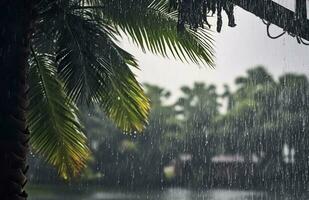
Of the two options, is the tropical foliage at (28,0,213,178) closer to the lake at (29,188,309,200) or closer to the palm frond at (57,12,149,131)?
the palm frond at (57,12,149,131)

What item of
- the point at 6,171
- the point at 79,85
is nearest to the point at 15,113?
the point at 6,171

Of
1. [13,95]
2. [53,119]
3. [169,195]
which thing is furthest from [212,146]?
[13,95]

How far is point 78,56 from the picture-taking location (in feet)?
18.8

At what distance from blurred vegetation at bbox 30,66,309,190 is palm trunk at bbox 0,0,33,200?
21.2m

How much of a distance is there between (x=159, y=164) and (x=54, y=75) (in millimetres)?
20988

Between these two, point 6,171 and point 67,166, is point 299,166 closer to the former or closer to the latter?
point 67,166

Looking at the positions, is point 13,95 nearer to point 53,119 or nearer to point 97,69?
point 97,69

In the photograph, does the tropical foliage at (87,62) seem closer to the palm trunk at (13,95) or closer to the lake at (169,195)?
the palm trunk at (13,95)

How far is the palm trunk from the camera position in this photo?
454cm

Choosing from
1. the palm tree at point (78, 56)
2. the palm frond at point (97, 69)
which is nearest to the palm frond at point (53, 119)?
the palm tree at point (78, 56)

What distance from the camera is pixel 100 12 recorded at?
6.37 m

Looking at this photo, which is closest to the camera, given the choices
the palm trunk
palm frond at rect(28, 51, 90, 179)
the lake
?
the palm trunk

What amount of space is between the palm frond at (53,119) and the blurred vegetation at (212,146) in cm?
1921

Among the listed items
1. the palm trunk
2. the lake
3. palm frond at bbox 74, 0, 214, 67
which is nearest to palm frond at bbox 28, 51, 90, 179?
palm frond at bbox 74, 0, 214, 67
